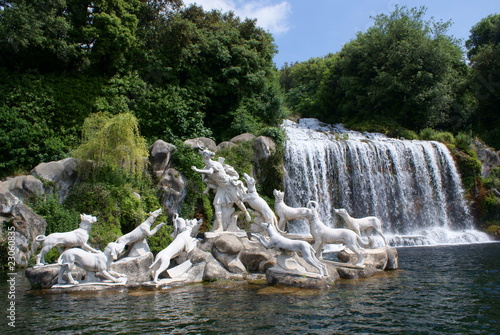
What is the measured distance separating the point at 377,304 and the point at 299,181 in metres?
13.5

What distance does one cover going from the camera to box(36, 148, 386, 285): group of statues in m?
9.80

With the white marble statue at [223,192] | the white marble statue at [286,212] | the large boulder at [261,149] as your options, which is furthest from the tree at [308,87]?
the white marble statue at [286,212]

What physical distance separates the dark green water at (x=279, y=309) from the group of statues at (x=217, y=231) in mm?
724

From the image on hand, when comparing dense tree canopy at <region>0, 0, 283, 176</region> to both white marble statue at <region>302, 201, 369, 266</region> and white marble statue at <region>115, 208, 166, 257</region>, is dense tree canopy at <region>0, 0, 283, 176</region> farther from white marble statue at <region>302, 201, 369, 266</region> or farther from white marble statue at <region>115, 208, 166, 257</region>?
white marble statue at <region>302, 201, 369, 266</region>

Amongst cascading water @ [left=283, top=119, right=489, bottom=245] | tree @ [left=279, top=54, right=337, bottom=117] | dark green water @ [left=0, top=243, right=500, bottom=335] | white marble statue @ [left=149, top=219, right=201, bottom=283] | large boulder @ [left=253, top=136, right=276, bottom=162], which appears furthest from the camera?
tree @ [left=279, top=54, right=337, bottom=117]

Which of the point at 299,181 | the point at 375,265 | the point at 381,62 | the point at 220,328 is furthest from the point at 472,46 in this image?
the point at 220,328

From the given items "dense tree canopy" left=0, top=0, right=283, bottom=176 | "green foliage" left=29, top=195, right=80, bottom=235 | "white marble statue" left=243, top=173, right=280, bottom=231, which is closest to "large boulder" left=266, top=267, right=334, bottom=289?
"white marble statue" left=243, top=173, right=280, bottom=231

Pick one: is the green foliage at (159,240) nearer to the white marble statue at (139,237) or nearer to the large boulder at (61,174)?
the white marble statue at (139,237)

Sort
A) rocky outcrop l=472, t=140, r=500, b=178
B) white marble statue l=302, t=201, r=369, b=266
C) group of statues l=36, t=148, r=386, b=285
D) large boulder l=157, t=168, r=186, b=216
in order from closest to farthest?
group of statues l=36, t=148, r=386, b=285 → white marble statue l=302, t=201, r=369, b=266 → large boulder l=157, t=168, r=186, b=216 → rocky outcrop l=472, t=140, r=500, b=178

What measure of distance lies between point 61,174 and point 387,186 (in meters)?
16.3

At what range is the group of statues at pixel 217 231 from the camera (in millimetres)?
9805

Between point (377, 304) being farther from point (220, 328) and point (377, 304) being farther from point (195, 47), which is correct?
point (195, 47)

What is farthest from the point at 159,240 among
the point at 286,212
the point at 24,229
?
the point at 286,212

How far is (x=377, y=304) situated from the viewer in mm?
8023
